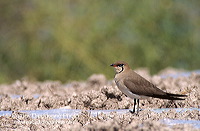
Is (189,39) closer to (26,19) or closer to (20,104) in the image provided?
(26,19)

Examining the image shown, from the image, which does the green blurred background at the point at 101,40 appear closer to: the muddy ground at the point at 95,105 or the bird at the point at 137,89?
the muddy ground at the point at 95,105

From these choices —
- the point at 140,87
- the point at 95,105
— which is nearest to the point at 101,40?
the point at 95,105

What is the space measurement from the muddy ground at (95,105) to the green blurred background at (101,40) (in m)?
3.59

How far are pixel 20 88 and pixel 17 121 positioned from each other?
353 centimetres

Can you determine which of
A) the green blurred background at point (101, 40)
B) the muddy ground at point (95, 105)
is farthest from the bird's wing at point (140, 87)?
the green blurred background at point (101, 40)

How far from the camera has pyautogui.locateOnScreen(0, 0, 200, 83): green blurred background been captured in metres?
11.9

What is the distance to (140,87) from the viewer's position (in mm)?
5223

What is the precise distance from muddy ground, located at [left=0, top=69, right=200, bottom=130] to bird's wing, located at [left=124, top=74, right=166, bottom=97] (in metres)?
0.19

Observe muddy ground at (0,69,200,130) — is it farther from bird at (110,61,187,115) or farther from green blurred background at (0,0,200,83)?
green blurred background at (0,0,200,83)

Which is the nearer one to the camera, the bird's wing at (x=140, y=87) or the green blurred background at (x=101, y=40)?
the bird's wing at (x=140, y=87)

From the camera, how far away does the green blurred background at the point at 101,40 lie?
11906mm

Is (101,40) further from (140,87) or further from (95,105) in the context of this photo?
(140,87)

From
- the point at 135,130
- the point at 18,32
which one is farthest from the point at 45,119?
the point at 18,32

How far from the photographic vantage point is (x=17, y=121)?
4570mm
